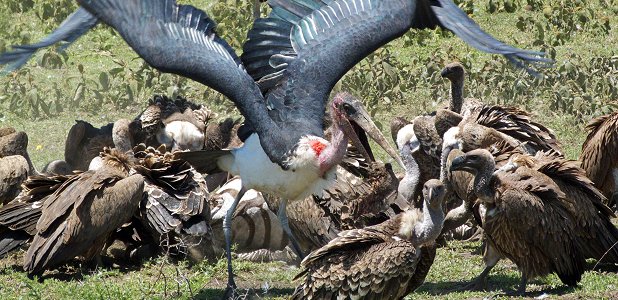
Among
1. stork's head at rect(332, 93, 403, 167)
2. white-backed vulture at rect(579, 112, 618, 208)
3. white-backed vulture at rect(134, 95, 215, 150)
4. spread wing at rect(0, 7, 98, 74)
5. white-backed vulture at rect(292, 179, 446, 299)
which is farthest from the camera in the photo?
white-backed vulture at rect(134, 95, 215, 150)

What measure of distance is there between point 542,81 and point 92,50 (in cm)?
538

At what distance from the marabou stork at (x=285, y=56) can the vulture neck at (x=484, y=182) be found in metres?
0.69

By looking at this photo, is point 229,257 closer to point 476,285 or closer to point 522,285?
point 476,285

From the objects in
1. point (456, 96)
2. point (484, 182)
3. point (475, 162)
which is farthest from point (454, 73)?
point (484, 182)

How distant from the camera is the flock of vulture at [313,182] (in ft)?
24.1

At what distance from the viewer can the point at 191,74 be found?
771 cm

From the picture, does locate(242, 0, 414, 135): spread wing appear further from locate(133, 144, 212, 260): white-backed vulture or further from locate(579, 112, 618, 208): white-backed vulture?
locate(579, 112, 618, 208): white-backed vulture

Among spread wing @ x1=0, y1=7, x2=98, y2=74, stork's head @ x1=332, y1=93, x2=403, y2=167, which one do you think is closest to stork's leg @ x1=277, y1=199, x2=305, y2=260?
stork's head @ x1=332, y1=93, x2=403, y2=167

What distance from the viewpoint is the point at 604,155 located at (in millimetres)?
9633

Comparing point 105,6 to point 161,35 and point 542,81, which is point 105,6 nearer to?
point 161,35

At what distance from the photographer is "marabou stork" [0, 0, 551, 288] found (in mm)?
7648

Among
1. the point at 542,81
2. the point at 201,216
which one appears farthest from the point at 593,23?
the point at 201,216

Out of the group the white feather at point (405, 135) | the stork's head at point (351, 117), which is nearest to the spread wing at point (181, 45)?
the stork's head at point (351, 117)

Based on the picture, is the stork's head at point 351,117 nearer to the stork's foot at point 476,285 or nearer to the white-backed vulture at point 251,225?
the stork's foot at point 476,285
